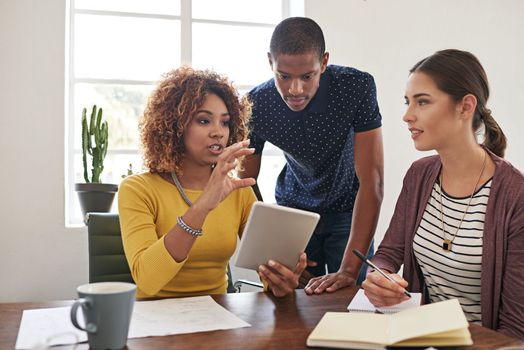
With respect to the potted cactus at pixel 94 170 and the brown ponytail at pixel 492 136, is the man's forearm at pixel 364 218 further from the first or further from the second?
the potted cactus at pixel 94 170

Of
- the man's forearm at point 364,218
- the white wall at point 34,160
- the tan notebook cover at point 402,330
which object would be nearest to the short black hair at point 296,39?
the man's forearm at point 364,218

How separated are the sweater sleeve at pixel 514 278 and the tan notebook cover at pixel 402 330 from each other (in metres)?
0.35

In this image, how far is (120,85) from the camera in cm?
340

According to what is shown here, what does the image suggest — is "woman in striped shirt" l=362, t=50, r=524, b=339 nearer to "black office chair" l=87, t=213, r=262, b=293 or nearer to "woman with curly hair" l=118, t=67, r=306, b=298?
"woman with curly hair" l=118, t=67, r=306, b=298

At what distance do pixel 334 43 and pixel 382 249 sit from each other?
2.04m

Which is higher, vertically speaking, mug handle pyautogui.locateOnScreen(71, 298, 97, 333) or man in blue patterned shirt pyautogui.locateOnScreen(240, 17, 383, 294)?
man in blue patterned shirt pyautogui.locateOnScreen(240, 17, 383, 294)

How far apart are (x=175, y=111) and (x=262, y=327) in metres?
0.85

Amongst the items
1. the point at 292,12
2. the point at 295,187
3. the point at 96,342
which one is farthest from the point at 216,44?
the point at 96,342

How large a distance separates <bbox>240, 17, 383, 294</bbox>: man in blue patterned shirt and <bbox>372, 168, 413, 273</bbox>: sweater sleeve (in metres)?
0.21

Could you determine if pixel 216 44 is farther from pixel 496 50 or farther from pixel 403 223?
pixel 403 223

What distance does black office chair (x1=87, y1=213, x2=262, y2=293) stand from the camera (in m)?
1.85

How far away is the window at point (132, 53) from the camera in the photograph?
3.31 meters

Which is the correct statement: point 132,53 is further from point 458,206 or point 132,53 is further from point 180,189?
point 458,206

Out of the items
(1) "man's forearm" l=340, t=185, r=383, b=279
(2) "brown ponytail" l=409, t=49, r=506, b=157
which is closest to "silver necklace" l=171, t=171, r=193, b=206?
(1) "man's forearm" l=340, t=185, r=383, b=279
